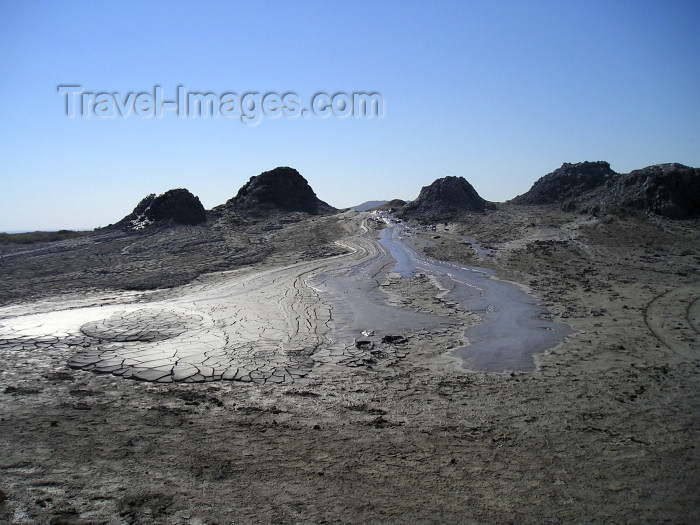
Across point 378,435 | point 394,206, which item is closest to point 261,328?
point 378,435

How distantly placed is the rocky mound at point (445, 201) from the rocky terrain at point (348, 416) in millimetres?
15020

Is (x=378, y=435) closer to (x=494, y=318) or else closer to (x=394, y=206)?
(x=494, y=318)

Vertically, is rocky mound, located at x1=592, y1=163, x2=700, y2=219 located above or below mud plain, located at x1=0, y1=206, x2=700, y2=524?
above

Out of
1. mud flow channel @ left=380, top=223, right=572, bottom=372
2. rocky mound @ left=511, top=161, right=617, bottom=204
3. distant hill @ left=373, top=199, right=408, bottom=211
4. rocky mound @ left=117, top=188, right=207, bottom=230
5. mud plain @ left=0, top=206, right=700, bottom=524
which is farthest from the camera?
distant hill @ left=373, top=199, right=408, bottom=211

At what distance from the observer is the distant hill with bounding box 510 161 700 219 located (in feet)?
67.8

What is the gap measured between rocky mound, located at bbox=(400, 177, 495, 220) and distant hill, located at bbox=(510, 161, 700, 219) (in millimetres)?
4330

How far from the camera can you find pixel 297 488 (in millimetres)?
4145

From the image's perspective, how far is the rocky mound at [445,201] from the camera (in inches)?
1128

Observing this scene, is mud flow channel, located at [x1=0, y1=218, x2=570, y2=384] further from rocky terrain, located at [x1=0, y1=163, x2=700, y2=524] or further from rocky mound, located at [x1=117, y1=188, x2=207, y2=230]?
rocky mound, located at [x1=117, y1=188, x2=207, y2=230]

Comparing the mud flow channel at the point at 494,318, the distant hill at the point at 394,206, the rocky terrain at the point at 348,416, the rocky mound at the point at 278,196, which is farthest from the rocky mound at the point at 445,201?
the rocky terrain at the point at 348,416

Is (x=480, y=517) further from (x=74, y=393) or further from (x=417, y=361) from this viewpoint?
(x=74, y=393)

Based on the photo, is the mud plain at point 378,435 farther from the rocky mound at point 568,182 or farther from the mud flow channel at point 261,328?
the rocky mound at point 568,182

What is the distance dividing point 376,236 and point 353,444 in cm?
1941

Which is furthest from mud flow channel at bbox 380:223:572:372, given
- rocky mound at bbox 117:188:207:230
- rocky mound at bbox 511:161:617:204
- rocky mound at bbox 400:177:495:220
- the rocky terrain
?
rocky mound at bbox 511:161:617:204
